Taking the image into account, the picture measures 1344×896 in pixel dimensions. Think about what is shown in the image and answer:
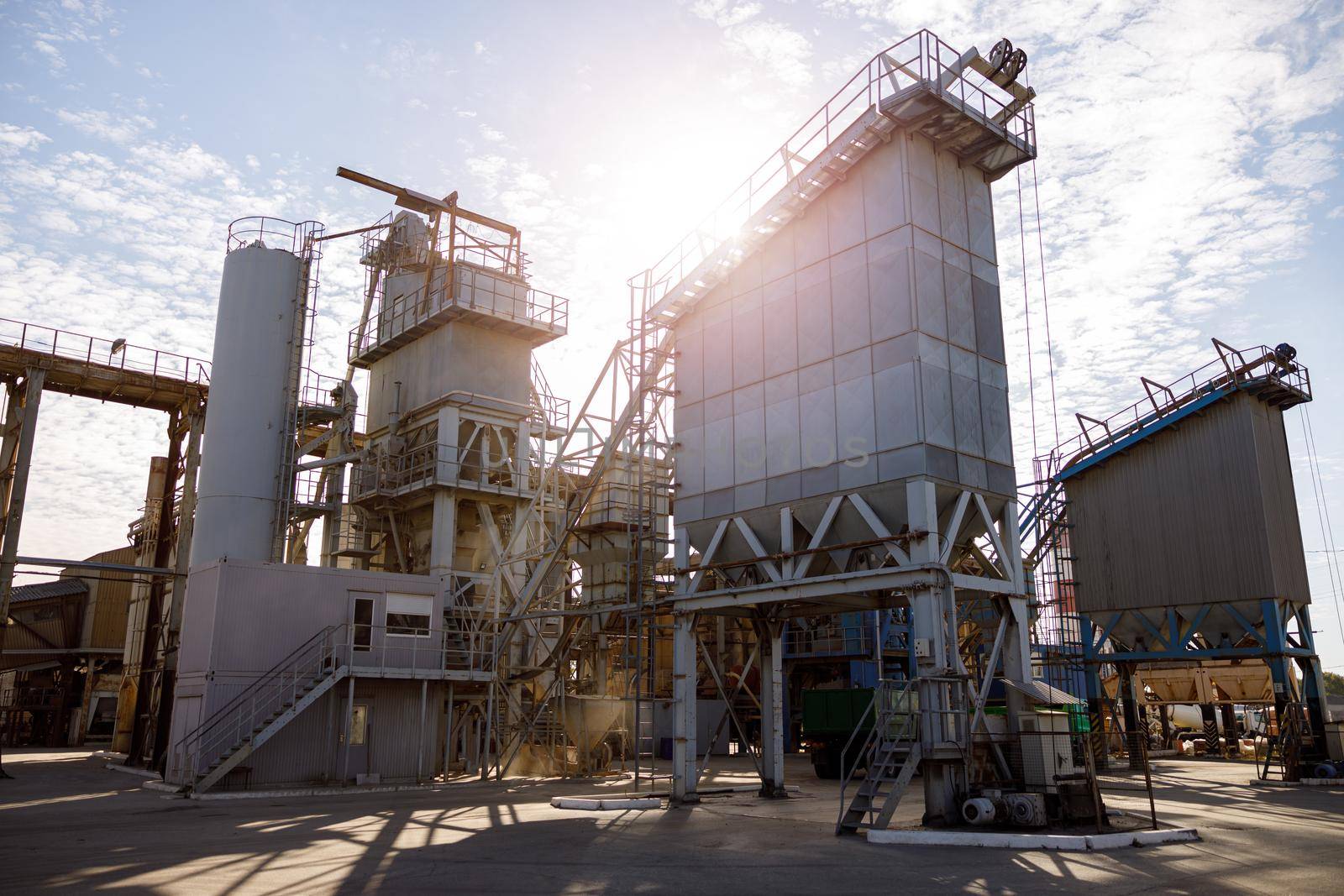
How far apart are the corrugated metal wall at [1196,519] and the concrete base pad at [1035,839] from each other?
19296 millimetres

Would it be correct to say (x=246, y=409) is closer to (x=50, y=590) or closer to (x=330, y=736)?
(x=330, y=736)

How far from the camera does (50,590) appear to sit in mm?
56656

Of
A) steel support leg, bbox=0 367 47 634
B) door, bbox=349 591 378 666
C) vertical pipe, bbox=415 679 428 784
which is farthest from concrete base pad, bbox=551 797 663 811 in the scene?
steel support leg, bbox=0 367 47 634

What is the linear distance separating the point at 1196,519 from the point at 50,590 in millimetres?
58007

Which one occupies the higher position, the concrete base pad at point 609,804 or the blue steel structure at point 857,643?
the blue steel structure at point 857,643

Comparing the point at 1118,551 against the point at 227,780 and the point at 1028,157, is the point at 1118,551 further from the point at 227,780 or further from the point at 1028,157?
the point at 227,780

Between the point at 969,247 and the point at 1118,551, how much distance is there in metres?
19.0

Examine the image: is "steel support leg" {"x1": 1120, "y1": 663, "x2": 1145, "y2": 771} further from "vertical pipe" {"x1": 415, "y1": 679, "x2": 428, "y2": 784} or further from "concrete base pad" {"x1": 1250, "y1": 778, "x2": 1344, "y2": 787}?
"vertical pipe" {"x1": 415, "y1": 679, "x2": 428, "y2": 784}

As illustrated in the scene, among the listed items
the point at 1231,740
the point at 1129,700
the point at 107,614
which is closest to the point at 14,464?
the point at 107,614

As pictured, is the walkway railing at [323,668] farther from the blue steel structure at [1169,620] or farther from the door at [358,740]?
the blue steel structure at [1169,620]

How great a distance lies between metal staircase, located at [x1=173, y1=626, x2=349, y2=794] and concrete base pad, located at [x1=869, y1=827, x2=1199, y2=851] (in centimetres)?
1611

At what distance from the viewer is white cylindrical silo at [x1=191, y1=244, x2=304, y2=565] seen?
3169 centimetres

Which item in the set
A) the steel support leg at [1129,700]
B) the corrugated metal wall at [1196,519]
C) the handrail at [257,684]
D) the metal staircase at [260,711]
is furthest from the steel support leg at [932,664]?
the steel support leg at [1129,700]

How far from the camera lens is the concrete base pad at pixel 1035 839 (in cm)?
1429
